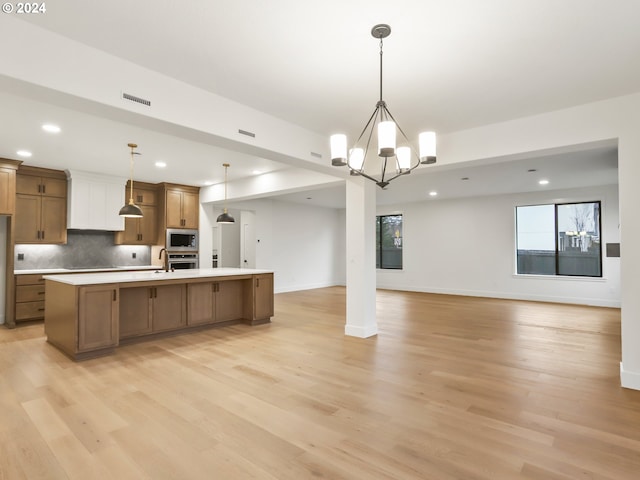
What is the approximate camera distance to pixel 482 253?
30.8ft

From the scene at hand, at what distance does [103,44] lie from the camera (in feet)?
8.16

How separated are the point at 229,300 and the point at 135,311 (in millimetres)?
1418

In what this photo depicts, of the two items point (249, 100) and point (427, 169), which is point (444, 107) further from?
point (249, 100)

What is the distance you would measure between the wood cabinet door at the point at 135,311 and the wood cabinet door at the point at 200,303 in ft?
1.84

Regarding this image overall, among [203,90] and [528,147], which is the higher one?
[203,90]

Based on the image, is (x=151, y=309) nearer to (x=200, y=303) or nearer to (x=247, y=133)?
(x=200, y=303)

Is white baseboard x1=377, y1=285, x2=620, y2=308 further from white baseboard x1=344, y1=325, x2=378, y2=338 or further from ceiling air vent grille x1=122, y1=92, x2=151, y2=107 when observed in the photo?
ceiling air vent grille x1=122, y1=92, x2=151, y2=107

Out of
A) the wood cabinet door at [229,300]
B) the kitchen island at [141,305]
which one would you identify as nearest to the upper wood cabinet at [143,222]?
the kitchen island at [141,305]

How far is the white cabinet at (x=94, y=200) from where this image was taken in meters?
6.55

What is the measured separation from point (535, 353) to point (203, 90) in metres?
4.57

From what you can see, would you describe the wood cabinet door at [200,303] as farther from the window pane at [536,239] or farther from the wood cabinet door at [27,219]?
the window pane at [536,239]

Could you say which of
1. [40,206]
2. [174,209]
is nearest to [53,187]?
[40,206]

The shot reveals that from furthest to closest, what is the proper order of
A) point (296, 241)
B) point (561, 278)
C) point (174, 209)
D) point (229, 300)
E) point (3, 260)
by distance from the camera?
point (296, 241) < point (561, 278) < point (174, 209) < point (3, 260) < point (229, 300)

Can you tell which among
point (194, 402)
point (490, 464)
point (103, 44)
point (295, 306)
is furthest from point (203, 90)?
point (295, 306)
